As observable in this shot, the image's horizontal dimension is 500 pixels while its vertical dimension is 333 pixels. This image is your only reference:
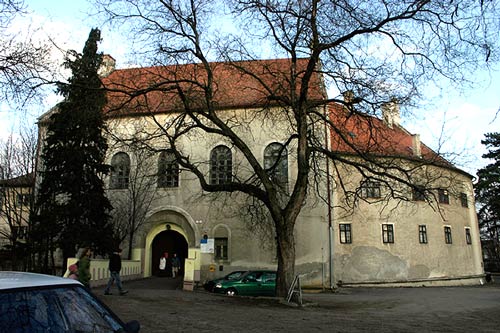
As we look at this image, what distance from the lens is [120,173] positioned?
28875mm

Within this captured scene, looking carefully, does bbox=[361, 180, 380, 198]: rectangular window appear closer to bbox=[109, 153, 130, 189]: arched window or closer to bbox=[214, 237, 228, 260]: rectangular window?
bbox=[214, 237, 228, 260]: rectangular window

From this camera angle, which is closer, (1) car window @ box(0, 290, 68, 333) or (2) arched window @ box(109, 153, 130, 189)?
(1) car window @ box(0, 290, 68, 333)

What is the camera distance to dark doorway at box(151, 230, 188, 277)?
94.3 feet

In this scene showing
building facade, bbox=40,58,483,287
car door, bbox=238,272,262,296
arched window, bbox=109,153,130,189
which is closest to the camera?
car door, bbox=238,272,262,296

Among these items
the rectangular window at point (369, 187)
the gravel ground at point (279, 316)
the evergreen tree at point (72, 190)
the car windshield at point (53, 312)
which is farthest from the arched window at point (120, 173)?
the car windshield at point (53, 312)

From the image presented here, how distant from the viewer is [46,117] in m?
31.5

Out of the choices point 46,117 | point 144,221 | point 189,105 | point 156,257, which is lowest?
point 156,257

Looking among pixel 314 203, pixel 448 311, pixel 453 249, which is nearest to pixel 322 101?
pixel 448 311

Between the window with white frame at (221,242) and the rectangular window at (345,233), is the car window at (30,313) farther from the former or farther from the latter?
the rectangular window at (345,233)

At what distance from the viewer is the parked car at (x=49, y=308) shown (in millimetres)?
3279

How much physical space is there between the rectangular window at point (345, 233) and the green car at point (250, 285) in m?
8.76

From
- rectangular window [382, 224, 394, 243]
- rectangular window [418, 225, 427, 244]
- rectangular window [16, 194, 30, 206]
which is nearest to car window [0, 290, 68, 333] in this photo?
rectangular window [16, 194, 30, 206]

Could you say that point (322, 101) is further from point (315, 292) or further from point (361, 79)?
point (315, 292)

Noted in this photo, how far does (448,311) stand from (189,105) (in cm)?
1198
